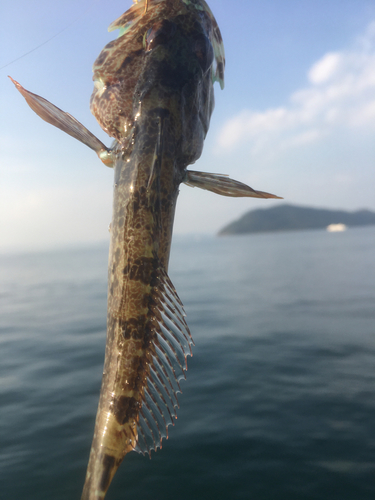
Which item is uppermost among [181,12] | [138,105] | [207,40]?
[181,12]

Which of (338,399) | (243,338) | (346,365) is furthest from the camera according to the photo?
(243,338)

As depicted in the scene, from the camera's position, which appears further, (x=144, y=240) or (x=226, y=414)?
(x=226, y=414)

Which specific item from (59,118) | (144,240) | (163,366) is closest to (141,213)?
(144,240)

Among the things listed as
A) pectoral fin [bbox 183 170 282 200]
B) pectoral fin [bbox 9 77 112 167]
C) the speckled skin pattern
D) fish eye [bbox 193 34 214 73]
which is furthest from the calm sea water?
fish eye [bbox 193 34 214 73]

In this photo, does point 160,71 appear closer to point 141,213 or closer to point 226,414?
point 141,213

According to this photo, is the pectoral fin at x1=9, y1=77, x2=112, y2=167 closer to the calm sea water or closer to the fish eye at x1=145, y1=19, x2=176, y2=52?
the fish eye at x1=145, y1=19, x2=176, y2=52

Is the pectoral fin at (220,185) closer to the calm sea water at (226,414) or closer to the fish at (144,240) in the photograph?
the fish at (144,240)

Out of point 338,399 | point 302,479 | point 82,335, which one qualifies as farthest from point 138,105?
point 82,335

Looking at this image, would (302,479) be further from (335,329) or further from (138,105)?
(335,329)
